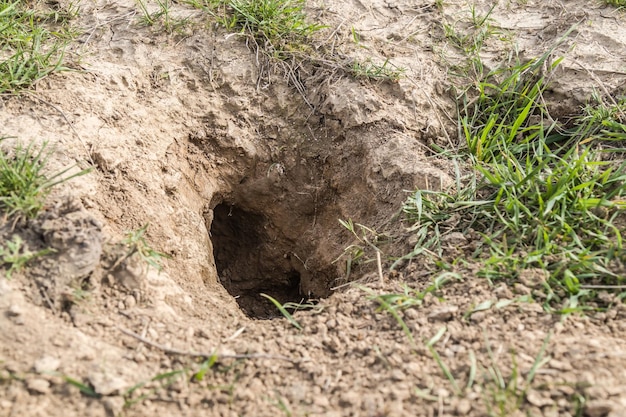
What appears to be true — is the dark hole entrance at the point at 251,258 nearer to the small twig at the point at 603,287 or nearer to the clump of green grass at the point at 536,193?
the clump of green grass at the point at 536,193

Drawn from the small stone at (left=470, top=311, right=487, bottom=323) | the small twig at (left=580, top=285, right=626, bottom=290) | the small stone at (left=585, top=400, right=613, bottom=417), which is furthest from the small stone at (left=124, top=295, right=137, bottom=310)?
the small twig at (left=580, top=285, right=626, bottom=290)

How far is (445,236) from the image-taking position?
225 centimetres

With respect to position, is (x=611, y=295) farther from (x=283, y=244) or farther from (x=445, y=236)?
(x=283, y=244)

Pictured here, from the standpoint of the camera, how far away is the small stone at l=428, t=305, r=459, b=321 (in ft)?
6.22

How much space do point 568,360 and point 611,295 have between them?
1.29 ft

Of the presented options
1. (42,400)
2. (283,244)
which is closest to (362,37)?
(283,244)

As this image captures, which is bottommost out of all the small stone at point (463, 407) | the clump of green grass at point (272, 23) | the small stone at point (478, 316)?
the small stone at point (463, 407)

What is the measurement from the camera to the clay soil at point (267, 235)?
169 cm

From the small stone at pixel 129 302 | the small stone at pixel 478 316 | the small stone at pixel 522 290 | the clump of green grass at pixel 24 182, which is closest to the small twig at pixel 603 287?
the small stone at pixel 522 290

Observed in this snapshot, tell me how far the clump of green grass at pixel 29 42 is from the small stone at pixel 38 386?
1.37 m

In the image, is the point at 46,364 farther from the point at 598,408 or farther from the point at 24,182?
the point at 598,408

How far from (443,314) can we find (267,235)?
150 cm

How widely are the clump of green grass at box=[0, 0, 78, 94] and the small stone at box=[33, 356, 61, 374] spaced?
1.31 meters

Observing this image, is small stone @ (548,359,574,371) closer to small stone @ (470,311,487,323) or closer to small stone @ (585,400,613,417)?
small stone @ (585,400,613,417)
